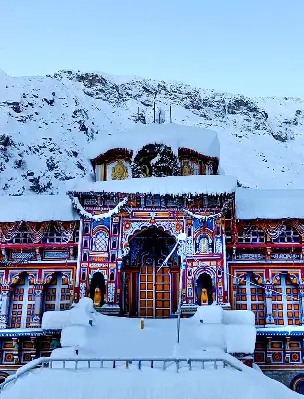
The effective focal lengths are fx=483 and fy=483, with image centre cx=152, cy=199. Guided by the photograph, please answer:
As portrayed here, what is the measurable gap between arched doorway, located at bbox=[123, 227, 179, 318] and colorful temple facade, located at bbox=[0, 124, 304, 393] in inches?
1.5

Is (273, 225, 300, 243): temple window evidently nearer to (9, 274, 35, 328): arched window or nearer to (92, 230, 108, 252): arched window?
(92, 230, 108, 252): arched window

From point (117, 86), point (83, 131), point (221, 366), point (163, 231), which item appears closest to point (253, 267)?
point (163, 231)

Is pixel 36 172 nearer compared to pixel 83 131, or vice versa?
pixel 36 172

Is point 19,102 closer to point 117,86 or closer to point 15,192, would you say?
point 15,192

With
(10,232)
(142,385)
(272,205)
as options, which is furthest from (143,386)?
(10,232)

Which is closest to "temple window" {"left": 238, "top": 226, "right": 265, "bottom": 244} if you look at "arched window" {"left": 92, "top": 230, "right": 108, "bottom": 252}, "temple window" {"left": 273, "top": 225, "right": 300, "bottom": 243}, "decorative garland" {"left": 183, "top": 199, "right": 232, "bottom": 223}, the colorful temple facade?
the colorful temple facade

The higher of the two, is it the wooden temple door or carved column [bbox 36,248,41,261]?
carved column [bbox 36,248,41,261]

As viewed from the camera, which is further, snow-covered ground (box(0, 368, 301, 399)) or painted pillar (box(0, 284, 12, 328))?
painted pillar (box(0, 284, 12, 328))

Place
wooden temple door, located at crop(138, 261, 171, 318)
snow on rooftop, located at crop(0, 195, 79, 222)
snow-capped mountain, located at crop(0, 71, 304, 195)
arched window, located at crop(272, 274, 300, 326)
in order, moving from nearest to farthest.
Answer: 1. arched window, located at crop(272, 274, 300, 326)
2. wooden temple door, located at crop(138, 261, 171, 318)
3. snow on rooftop, located at crop(0, 195, 79, 222)
4. snow-capped mountain, located at crop(0, 71, 304, 195)

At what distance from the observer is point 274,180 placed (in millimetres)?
60250

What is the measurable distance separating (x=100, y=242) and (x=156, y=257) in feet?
7.76

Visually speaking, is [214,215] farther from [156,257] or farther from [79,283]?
[79,283]

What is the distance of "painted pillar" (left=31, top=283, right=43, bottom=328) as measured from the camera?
1844cm

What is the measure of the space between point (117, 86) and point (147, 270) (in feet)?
248
